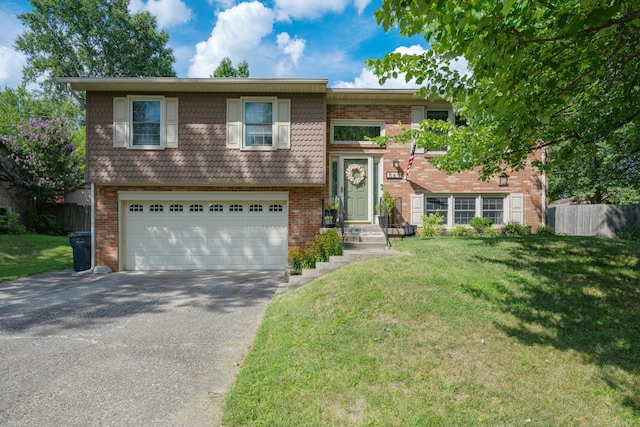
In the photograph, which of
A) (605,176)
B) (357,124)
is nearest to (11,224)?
(357,124)

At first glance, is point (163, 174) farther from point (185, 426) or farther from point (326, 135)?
point (185, 426)

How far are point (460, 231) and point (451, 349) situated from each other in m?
7.63

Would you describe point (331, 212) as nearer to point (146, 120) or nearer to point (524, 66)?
point (146, 120)

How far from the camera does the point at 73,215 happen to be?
→ 17.6 m

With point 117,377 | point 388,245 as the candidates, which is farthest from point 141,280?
point 388,245

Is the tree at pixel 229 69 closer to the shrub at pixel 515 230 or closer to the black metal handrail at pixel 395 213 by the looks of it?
the black metal handrail at pixel 395 213

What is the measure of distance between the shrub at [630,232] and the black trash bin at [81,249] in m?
17.3

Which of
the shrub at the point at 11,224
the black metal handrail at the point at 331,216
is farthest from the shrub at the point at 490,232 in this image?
the shrub at the point at 11,224

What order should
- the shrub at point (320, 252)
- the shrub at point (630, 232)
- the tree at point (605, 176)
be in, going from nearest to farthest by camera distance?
the shrub at point (320, 252)
the shrub at point (630, 232)
the tree at point (605, 176)

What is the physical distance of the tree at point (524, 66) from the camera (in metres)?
3.24

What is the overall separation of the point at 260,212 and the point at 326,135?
313 centimetres

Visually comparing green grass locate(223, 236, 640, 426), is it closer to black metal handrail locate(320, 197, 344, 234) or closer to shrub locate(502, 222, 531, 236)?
black metal handrail locate(320, 197, 344, 234)

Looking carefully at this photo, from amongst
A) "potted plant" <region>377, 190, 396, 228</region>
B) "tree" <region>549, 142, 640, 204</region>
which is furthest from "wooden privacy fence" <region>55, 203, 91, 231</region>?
"tree" <region>549, 142, 640, 204</region>

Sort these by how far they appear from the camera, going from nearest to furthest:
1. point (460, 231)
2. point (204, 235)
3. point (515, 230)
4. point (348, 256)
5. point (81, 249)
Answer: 1. point (348, 256)
2. point (81, 249)
3. point (204, 235)
4. point (460, 231)
5. point (515, 230)
